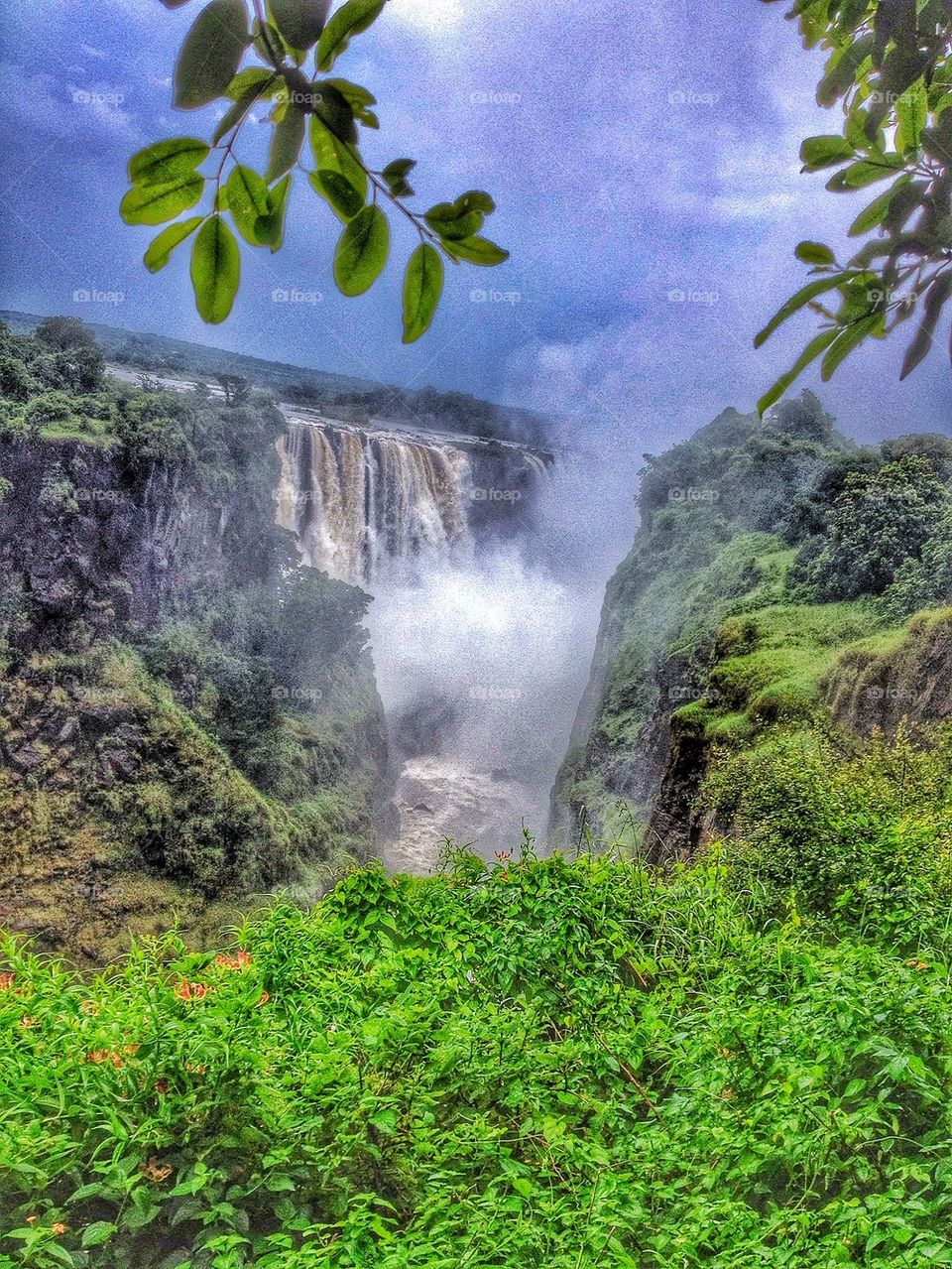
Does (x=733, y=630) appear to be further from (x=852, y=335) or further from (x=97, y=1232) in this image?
(x=852, y=335)

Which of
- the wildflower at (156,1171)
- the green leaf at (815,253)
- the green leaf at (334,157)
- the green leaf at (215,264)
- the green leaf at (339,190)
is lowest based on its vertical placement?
the wildflower at (156,1171)

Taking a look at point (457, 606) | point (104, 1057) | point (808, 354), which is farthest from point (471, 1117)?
point (457, 606)

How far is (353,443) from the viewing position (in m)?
3.22

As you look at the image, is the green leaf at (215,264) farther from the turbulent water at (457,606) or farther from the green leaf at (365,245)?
the turbulent water at (457,606)

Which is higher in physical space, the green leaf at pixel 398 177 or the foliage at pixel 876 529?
the foliage at pixel 876 529

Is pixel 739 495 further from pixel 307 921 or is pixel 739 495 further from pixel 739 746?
pixel 307 921

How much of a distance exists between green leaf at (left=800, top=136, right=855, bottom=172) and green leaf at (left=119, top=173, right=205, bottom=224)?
0.55 meters

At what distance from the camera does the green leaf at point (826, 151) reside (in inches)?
33.6

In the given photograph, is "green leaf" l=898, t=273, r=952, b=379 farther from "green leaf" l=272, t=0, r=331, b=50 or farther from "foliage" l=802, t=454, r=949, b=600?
"foliage" l=802, t=454, r=949, b=600

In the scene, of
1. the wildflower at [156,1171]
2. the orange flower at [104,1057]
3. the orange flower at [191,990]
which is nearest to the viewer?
the wildflower at [156,1171]

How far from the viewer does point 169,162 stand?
541 mm

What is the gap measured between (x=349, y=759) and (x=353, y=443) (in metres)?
1.03

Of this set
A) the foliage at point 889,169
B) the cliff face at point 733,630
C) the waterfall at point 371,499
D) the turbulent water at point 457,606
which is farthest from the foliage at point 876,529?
the foliage at point 889,169

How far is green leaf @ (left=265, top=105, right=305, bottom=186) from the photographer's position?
562 millimetres
